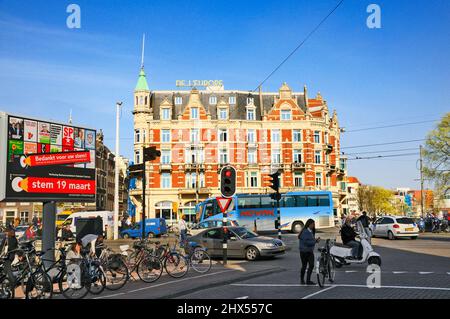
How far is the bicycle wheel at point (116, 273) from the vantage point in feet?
43.2

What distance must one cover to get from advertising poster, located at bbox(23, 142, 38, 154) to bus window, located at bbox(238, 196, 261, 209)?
29234mm

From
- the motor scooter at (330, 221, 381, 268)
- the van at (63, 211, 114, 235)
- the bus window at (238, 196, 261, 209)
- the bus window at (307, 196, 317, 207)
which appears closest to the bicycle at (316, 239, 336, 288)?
the motor scooter at (330, 221, 381, 268)

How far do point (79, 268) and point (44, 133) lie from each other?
4.50 metres

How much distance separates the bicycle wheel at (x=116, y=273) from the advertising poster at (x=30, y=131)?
13.7 feet

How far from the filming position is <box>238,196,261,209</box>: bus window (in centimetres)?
4200

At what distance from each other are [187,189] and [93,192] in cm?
4569

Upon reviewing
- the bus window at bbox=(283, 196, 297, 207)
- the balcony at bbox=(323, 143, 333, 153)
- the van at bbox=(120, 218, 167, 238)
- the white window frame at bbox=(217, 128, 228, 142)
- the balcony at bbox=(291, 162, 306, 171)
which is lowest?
the van at bbox=(120, 218, 167, 238)

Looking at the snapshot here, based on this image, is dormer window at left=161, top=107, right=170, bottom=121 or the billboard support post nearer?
the billboard support post

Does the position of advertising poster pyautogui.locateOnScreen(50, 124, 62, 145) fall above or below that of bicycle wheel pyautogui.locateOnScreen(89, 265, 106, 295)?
above

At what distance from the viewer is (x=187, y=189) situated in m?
61.1

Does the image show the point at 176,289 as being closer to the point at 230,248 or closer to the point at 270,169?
the point at 230,248

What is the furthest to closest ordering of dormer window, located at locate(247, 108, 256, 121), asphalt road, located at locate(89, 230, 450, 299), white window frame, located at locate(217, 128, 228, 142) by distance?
dormer window, located at locate(247, 108, 256, 121) → white window frame, located at locate(217, 128, 228, 142) → asphalt road, located at locate(89, 230, 450, 299)

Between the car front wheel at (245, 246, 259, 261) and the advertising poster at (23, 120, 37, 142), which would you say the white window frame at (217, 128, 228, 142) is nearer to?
the car front wheel at (245, 246, 259, 261)
